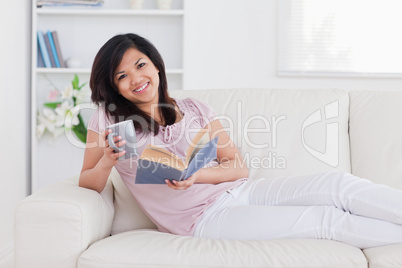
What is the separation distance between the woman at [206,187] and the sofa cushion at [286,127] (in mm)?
146

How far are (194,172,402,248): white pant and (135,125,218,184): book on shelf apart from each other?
9.8 inches

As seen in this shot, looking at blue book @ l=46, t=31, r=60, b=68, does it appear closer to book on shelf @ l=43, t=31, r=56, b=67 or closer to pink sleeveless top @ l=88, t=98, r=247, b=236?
book on shelf @ l=43, t=31, r=56, b=67

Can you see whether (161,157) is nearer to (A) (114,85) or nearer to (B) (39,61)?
(A) (114,85)

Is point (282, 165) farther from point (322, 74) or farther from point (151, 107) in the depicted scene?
point (322, 74)

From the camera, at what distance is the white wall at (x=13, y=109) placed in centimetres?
282

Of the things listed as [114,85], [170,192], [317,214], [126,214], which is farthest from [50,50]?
[317,214]

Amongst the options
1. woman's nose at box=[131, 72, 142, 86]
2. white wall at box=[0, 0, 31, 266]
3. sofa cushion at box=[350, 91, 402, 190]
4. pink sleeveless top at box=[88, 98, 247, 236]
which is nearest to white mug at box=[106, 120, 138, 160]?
pink sleeveless top at box=[88, 98, 247, 236]

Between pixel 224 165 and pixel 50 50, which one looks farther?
pixel 50 50

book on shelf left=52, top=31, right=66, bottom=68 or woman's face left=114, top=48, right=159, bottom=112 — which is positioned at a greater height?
book on shelf left=52, top=31, right=66, bottom=68

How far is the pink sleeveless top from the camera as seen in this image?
180 cm

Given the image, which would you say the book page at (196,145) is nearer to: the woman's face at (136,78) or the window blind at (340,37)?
the woman's face at (136,78)

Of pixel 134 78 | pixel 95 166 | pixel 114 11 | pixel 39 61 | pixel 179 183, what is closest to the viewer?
pixel 179 183

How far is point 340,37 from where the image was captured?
11.6 feet

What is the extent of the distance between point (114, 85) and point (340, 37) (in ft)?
6.88
